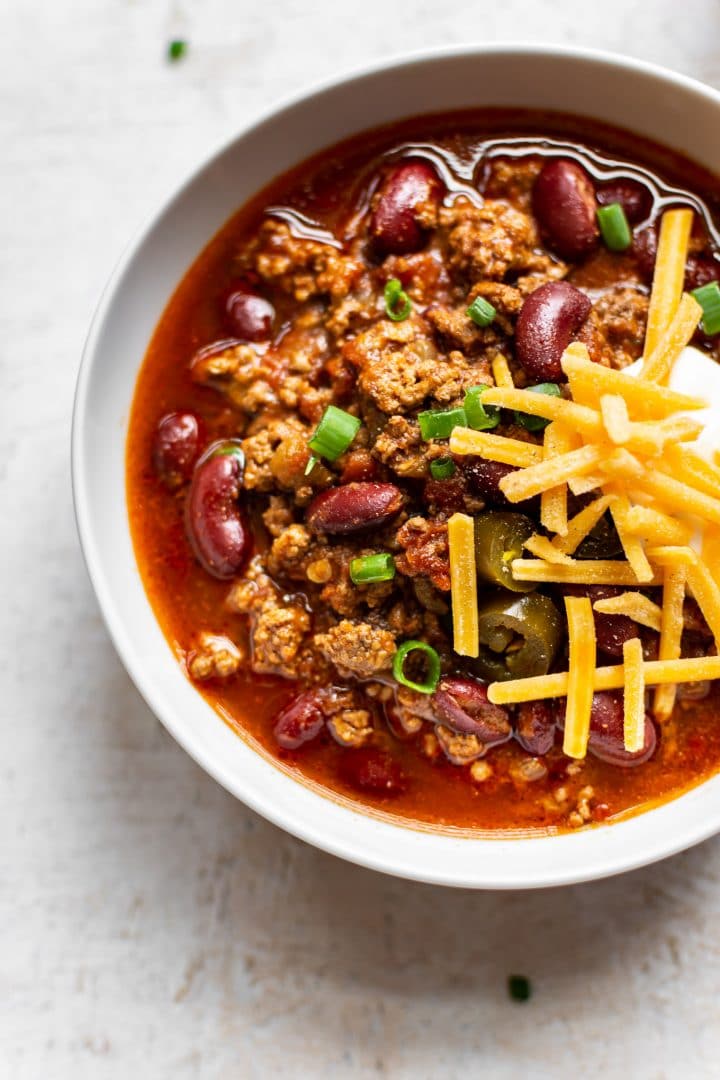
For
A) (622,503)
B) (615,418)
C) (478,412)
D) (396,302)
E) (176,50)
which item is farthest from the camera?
(176,50)

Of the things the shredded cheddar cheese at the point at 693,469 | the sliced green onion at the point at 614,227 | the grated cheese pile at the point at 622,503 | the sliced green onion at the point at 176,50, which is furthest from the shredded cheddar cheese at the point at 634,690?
the sliced green onion at the point at 176,50

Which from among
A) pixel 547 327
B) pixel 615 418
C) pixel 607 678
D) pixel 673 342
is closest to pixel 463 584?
pixel 607 678

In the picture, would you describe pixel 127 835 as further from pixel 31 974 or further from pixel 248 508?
pixel 248 508

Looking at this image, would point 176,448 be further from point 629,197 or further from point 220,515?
point 629,197

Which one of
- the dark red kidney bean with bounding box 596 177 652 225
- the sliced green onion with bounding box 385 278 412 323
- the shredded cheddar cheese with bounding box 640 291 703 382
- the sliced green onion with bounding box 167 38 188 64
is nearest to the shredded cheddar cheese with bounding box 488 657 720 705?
the shredded cheddar cheese with bounding box 640 291 703 382

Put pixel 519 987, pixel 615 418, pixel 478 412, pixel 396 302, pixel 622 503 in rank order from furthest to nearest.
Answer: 1. pixel 519 987
2. pixel 396 302
3. pixel 478 412
4. pixel 622 503
5. pixel 615 418

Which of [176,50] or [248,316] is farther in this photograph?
[176,50]

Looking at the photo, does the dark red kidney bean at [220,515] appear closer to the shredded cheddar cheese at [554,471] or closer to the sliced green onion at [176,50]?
the shredded cheddar cheese at [554,471]

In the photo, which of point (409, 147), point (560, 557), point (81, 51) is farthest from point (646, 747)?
point (81, 51)
